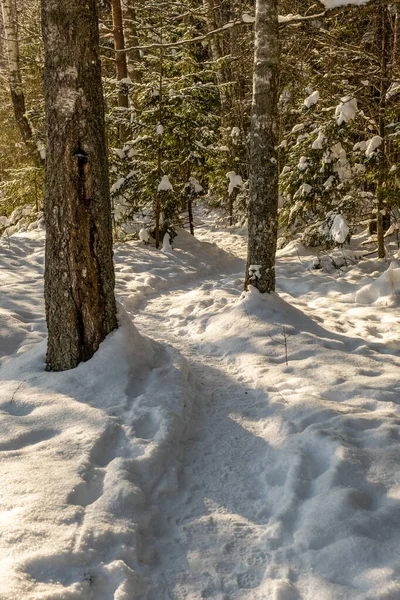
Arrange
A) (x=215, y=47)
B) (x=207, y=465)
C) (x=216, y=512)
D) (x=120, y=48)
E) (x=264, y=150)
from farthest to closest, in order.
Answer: (x=215, y=47) → (x=120, y=48) → (x=264, y=150) → (x=207, y=465) → (x=216, y=512)

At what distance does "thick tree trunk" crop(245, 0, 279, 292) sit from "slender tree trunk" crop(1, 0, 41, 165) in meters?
8.46

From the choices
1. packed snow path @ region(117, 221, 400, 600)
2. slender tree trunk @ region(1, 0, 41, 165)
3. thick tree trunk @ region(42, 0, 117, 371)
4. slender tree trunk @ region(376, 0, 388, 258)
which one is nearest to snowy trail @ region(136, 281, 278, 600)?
packed snow path @ region(117, 221, 400, 600)

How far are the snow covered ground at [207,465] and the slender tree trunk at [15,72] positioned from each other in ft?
27.8

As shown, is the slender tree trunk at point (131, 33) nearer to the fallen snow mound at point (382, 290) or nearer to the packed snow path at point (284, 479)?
the fallen snow mound at point (382, 290)

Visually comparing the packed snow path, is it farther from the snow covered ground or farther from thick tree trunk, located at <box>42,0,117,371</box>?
thick tree trunk, located at <box>42,0,117,371</box>

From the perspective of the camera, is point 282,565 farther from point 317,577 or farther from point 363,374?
point 363,374

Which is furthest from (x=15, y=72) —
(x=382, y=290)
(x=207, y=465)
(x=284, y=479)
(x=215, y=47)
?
(x=284, y=479)

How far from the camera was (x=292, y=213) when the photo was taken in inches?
388

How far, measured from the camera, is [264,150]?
5930 mm

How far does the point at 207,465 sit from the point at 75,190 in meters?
2.51

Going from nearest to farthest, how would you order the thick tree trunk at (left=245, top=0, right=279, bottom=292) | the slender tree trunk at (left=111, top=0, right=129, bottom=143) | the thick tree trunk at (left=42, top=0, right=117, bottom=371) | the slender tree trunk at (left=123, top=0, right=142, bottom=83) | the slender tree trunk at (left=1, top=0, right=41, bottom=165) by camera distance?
the thick tree trunk at (left=42, top=0, right=117, bottom=371) < the thick tree trunk at (left=245, top=0, right=279, bottom=292) < the slender tree trunk at (left=111, top=0, right=129, bottom=143) < the slender tree trunk at (left=1, top=0, right=41, bottom=165) < the slender tree trunk at (left=123, top=0, right=142, bottom=83)

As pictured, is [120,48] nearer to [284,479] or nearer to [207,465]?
→ [207,465]

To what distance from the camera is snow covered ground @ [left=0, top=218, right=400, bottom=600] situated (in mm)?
2271

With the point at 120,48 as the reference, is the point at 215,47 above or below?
above
